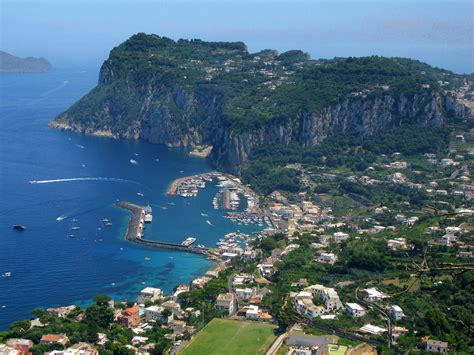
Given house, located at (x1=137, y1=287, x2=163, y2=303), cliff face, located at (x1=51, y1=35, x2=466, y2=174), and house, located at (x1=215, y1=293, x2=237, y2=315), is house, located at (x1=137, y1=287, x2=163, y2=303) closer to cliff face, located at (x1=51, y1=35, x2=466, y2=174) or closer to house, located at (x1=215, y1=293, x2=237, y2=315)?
house, located at (x1=215, y1=293, x2=237, y2=315)

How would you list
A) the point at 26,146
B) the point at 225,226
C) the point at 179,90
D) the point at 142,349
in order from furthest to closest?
the point at 179,90 < the point at 26,146 < the point at 225,226 < the point at 142,349

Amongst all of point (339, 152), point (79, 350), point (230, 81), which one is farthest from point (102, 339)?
point (230, 81)

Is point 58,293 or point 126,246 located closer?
point 58,293

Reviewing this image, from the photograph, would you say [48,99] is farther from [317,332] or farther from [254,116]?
[317,332]

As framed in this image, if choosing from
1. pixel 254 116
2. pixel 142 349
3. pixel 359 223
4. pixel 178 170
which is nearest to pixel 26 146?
pixel 178 170

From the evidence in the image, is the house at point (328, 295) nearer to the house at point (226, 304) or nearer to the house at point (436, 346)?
the house at point (226, 304)

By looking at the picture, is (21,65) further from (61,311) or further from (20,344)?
(20,344)
